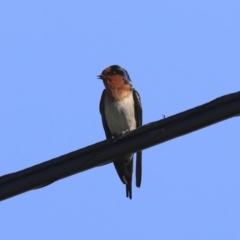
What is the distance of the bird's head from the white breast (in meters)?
0.25

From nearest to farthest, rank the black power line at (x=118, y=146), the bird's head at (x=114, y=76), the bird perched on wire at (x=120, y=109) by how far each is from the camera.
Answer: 1. the black power line at (x=118, y=146)
2. the bird perched on wire at (x=120, y=109)
3. the bird's head at (x=114, y=76)

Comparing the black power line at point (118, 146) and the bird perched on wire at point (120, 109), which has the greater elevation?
the bird perched on wire at point (120, 109)

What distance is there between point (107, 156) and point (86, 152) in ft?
0.51

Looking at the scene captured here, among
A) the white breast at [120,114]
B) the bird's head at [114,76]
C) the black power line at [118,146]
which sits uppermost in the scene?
the bird's head at [114,76]

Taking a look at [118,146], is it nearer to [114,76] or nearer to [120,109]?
[120,109]

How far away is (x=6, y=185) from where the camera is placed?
5852 millimetres

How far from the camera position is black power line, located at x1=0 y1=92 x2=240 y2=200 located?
18.6ft

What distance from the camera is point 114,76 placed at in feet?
35.7

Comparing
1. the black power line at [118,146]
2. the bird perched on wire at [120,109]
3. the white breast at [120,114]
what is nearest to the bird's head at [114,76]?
the bird perched on wire at [120,109]

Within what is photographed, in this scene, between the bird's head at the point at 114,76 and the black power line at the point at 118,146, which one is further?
the bird's head at the point at 114,76

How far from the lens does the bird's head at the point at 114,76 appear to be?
10.7 meters

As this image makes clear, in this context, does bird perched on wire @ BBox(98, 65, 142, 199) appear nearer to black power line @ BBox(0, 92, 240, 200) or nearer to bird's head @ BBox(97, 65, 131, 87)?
bird's head @ BBox(97, 65, 131, 87)

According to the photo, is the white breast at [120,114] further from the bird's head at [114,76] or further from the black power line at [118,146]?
the black power line at [118,146]

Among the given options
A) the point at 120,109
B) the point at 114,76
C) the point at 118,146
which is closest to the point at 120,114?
the point at 120,109
